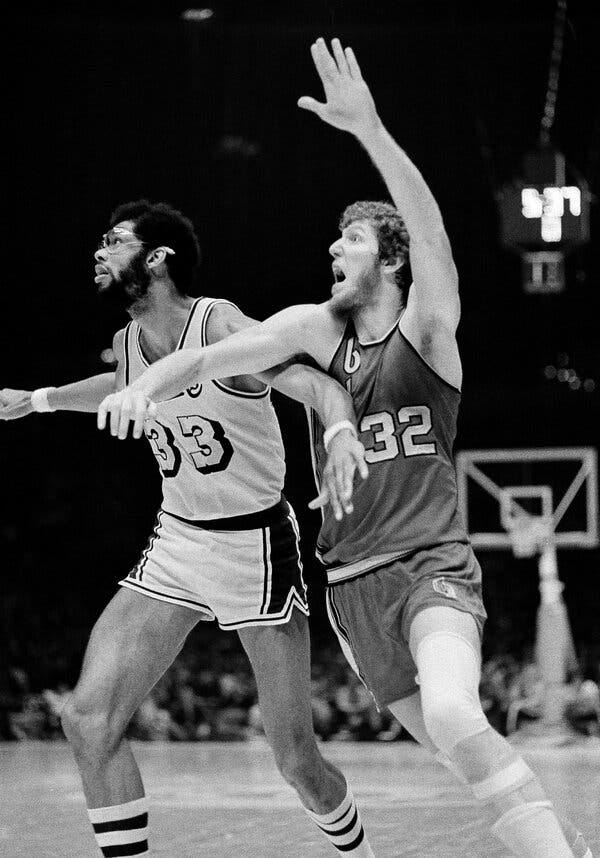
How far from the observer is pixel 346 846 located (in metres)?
4.17

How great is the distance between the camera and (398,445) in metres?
3.59

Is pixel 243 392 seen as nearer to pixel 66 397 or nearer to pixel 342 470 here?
pixel 66 397

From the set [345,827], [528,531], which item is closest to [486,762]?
[345,827]

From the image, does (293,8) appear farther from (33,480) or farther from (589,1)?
(33,480)

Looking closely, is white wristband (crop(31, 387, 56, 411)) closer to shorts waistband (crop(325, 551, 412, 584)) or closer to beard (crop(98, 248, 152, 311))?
beard (crop(98, 248, 152, 311))

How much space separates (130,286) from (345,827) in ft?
6.26

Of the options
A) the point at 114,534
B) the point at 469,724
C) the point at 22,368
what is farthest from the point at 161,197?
the point at 469,724

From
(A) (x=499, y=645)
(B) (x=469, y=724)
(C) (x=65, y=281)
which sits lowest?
(A) (x=499, y=645)

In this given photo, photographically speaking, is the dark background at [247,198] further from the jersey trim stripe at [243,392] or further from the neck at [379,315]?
the neck at [379,315]

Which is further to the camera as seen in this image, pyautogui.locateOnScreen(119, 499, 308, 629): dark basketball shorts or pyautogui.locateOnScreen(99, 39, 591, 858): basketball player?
pyautogui.locateOnScreen(119, 499, 308, 629): dark basketball shorts

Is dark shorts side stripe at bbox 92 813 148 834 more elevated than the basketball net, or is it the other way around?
dark shorts side stripe at bbox 92 813 148 834

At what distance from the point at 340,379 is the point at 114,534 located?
12547 millimetres

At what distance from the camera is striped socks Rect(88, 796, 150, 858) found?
3.84m

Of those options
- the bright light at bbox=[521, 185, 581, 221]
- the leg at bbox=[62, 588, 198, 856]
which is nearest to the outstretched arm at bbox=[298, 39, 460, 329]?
the leg at bbox=[62, 588, 198, 856]
